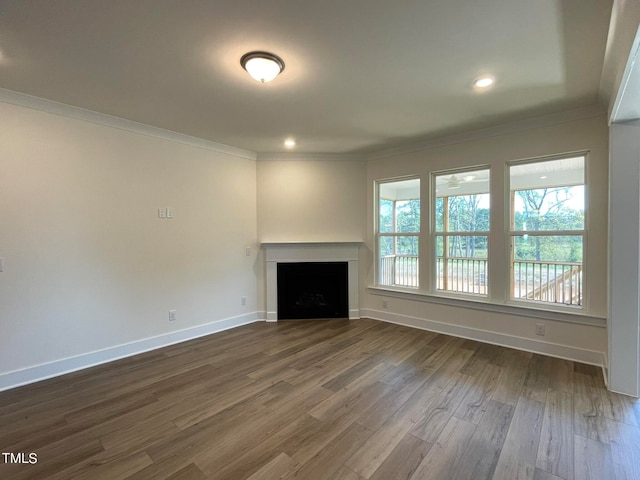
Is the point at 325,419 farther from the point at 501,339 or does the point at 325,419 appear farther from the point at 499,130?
the point at 499,130

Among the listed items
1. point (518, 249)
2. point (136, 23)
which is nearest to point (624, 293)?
point (518, 249)

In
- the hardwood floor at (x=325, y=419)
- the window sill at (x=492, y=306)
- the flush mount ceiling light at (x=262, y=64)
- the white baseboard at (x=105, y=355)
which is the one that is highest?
the flush mount ceiling light at (x=262, y=64)

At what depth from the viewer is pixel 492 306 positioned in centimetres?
351

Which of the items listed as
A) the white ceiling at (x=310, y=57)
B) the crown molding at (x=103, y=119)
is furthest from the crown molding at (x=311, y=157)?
the white ceiling at (x=310, y=57)

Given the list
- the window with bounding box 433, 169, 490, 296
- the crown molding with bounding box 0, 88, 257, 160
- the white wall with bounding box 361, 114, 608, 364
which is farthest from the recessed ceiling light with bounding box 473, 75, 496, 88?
the crown molding with bounding box 0, 88, 257, 160

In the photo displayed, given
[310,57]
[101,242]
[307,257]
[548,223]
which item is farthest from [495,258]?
[101,242]

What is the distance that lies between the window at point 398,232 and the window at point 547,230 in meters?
1.23

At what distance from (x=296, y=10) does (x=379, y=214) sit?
3.32 metres

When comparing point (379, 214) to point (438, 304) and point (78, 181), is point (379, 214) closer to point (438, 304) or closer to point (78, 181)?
point (438, 304)

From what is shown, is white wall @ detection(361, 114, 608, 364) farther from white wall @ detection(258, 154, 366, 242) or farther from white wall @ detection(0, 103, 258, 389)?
white wall @ detection(0, 103, 258, 389)

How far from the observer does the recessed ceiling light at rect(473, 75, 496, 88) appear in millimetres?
2346

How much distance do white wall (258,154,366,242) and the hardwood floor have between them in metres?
1.94

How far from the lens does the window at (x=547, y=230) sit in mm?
3096

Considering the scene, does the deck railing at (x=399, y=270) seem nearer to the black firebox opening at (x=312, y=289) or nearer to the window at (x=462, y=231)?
the window at (x=462, y=231)
